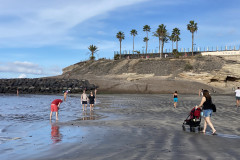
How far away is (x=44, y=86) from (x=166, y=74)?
2968cm

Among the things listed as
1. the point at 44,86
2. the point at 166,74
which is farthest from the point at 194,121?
the point at 166,74

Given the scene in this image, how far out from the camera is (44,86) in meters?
60.1

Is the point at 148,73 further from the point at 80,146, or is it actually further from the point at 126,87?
the point at 80,146

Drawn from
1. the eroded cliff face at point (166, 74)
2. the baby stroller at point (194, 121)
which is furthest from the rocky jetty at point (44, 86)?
the baby stroller at point (194, 121)

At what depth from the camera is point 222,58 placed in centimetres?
7112

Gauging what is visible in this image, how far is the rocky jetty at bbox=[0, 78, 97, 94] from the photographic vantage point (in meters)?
56.9

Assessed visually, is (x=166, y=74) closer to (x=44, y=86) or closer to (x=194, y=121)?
(x=44, y=86)

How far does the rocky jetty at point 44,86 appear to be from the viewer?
56.9 meters

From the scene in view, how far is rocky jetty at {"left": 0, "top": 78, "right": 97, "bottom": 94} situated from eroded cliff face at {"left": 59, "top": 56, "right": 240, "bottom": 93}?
3180 mm

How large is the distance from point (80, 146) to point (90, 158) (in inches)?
66.4

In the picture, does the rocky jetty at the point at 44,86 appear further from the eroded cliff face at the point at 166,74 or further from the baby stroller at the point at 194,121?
the baby stroller at the point at 194,121

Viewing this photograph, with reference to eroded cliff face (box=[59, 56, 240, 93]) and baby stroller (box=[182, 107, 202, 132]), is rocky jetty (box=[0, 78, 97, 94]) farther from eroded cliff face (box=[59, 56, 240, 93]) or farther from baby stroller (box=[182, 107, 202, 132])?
baby stroller (box=[182, 107, 202, 132])

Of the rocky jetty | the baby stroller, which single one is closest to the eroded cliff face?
the rocky jetty

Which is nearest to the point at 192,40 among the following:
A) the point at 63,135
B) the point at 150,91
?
the point at 150,91
